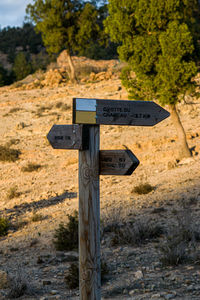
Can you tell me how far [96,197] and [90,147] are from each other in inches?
20.3

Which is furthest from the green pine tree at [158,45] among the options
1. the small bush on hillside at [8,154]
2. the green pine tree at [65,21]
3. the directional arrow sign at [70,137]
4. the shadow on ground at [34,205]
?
the green pine tree at [65,21]

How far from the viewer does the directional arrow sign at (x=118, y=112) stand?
3490 millimetres

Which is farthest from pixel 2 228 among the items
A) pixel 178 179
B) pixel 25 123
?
pixel 25 123

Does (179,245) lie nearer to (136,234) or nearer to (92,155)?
(136,234)

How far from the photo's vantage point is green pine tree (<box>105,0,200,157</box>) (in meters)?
12.1

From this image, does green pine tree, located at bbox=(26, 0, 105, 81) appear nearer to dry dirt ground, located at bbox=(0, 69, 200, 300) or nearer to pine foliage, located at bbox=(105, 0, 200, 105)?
dry dirt ground, located at bbox=(0, 69, 200, 300)

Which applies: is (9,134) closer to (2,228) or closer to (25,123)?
(25,123)

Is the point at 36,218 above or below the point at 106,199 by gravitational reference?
below

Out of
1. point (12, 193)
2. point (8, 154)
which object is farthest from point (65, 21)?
point (12, 193)

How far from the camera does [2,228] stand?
29.4 feet

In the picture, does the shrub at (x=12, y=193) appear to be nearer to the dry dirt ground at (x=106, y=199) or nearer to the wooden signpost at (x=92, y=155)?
the dry dirt ground at (x=106, y=199)

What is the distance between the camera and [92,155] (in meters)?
3.49

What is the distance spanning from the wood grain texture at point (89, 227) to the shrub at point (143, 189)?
7051mm

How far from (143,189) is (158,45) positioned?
5.48m
